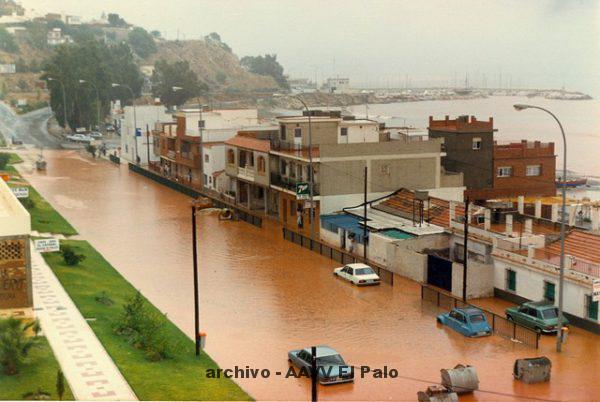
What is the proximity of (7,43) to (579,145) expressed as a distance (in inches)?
2371

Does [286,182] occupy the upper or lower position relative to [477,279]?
upper

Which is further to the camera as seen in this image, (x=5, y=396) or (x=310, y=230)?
(x=310, y=230)

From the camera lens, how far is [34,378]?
11.1 meters

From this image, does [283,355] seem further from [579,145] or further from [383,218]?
[579,145]

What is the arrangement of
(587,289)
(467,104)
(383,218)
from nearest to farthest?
(587,289) → (383,218) → (467,104)

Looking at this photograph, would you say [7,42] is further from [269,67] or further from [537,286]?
[537,286]

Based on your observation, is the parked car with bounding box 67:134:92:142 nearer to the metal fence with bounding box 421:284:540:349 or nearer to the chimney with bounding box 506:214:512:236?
the chimney with bounding box 506:214:512:236

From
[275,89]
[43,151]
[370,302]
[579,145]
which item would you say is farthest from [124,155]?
[579,145]

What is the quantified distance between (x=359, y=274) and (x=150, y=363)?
6.69 metres

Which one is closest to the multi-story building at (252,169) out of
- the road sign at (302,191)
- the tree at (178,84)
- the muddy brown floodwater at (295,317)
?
the muddy brown floodwater at (295,317)

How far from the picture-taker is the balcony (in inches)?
941

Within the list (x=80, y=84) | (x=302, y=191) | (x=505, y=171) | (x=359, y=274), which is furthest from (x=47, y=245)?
(x=80, y=84)

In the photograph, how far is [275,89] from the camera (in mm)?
65938

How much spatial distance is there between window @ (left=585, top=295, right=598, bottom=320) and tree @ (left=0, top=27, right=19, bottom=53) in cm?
8516
